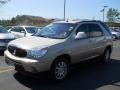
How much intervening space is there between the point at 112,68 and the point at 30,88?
4114mm

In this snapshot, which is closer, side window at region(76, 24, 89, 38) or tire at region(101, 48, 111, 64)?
side window at region(76, 24, 89, 38)

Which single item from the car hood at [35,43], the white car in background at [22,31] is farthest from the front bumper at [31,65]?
the white car in background at [22,31]

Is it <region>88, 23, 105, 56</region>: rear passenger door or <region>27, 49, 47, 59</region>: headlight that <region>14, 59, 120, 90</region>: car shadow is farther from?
<region>27, 49, 47, 59</region>: headlight

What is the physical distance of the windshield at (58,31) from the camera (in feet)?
25.8

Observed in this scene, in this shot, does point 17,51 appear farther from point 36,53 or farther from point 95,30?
point 95,30

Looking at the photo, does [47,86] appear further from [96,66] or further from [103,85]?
[96,66]

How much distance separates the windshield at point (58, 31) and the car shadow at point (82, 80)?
1.37 meters

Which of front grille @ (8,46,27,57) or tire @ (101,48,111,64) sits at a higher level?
front grille @ (8,46,27,57)

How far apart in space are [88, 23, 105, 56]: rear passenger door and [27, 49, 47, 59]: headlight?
257 centimetres

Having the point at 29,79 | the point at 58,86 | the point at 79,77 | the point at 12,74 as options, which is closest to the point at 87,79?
the point at 79,77

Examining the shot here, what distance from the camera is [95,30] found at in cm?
938

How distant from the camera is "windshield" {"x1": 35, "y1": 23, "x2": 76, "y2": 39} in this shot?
7875 millimetres

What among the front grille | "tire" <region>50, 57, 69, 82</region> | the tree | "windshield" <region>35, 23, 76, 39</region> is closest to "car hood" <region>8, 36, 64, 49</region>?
the front grille

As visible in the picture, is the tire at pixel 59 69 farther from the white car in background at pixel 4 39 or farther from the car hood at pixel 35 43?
the white car in background at pixel 4 39
